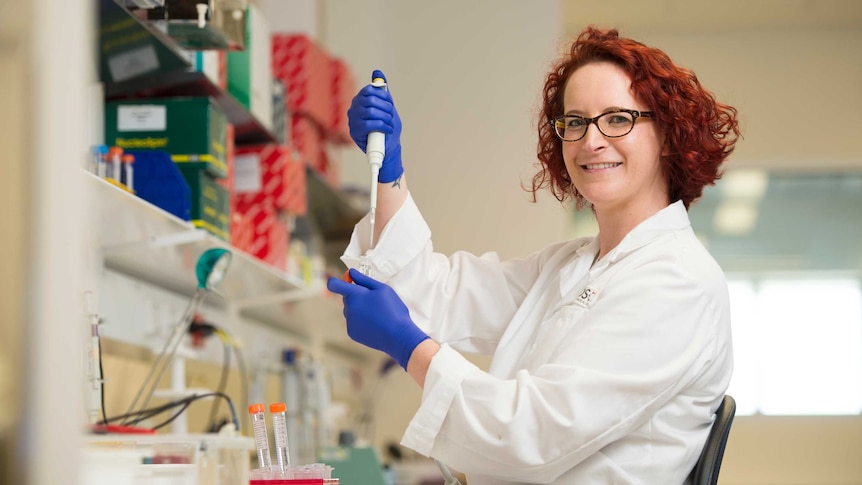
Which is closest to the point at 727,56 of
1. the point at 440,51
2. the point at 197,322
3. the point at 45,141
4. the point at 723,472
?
the point at 440,51

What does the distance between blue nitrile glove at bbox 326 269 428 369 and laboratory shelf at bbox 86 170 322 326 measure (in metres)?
0.45

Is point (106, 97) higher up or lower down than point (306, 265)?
higher up

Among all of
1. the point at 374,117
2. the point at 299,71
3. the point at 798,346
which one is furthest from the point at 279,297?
the point at 798,346

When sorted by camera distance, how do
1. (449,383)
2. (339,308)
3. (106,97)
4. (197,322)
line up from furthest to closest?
(339,308)
(197,322)
(106,97)
(449,383)

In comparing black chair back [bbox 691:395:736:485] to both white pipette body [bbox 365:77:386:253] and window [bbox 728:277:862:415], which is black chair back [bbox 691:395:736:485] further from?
window [bbox 728:277:862:415]

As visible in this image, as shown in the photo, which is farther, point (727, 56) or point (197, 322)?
point (727, 56)

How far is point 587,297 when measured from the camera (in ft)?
4.87

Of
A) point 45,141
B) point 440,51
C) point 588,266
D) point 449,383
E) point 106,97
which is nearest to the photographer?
point 45,141

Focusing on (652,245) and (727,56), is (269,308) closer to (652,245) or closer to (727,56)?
(652,245)

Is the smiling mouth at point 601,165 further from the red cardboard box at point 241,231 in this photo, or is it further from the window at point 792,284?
the window at point 792,284

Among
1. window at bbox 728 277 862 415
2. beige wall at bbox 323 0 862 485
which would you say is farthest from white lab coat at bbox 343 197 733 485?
window at bbox 728 277 862 415

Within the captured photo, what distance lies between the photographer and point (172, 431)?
7.33 ft

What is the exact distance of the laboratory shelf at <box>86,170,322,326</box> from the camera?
5.83 ft

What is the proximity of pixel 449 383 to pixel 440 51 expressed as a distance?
361cm
